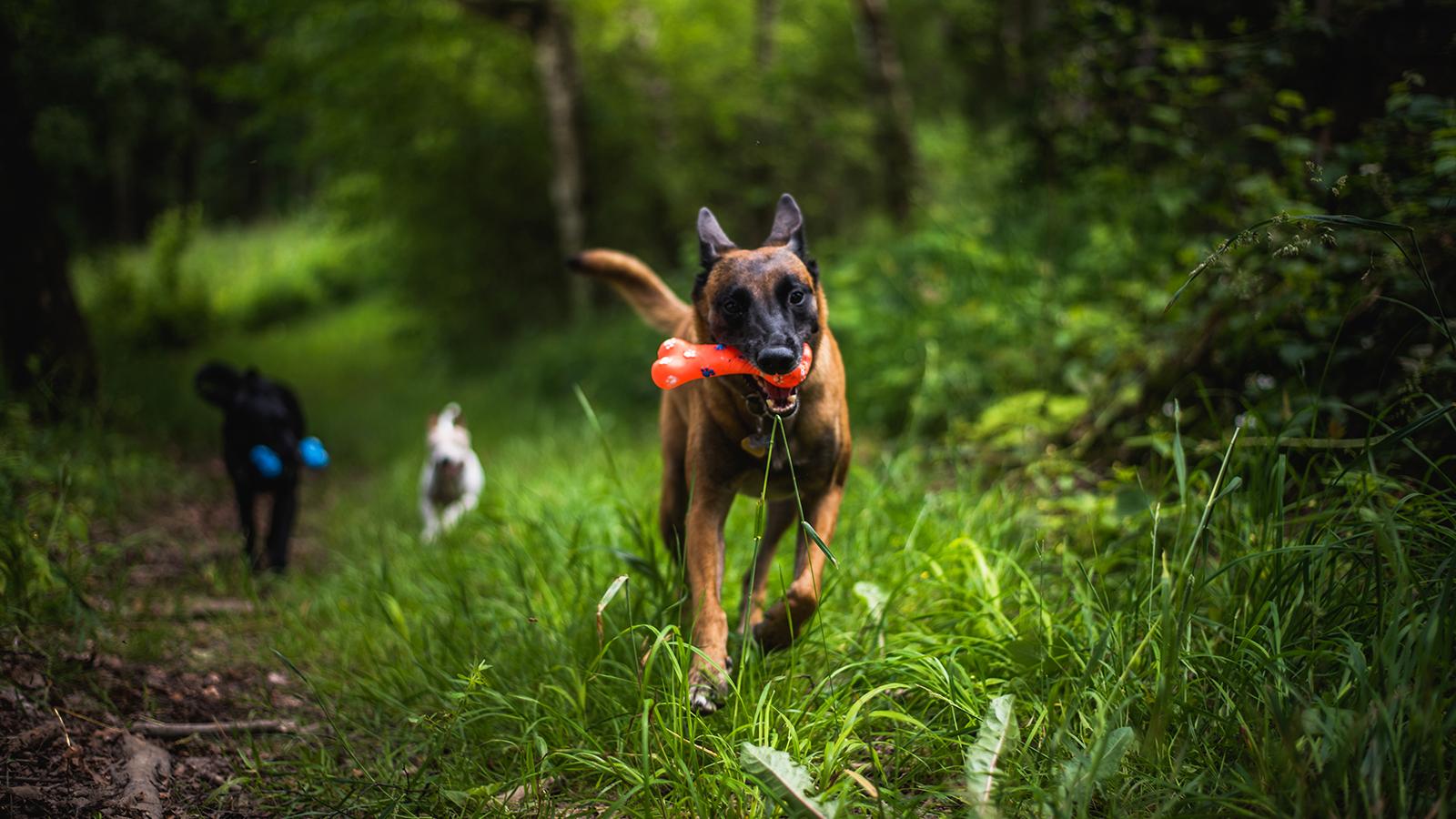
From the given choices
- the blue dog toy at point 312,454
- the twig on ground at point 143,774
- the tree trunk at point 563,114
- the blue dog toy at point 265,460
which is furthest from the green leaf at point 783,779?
the tree trunk at point 563,114

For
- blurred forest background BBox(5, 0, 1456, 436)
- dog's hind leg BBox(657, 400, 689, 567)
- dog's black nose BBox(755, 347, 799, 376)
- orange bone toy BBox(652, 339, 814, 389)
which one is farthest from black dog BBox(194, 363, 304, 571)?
dog's black nose BBox(755, 347, 799, 376)

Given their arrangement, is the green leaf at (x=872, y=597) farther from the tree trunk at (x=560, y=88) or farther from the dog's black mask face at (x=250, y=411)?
the tree trunk at (x=560, y=88)

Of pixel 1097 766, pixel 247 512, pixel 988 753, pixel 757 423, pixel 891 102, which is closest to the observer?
pixel 1097 766

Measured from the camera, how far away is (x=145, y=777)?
2.52 metres

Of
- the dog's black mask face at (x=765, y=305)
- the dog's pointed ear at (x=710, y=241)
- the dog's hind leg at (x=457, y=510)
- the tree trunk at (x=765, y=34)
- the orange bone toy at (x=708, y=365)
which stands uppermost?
the tree trunk at (x=765, y=34)

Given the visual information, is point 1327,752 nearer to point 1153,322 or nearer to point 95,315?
point 1153,322

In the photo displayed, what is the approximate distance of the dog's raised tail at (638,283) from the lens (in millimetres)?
3773

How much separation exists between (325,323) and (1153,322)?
17.9m

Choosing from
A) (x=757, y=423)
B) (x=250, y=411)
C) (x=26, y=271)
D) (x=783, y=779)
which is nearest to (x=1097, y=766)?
(x=783, y=779)

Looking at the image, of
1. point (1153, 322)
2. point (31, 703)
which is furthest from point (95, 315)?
point (1153, 322)

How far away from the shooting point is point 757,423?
2.81m

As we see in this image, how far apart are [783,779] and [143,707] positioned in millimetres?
2272

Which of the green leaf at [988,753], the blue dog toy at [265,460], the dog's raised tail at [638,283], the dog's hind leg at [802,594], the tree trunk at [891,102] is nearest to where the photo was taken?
the green leaf at [988,753]

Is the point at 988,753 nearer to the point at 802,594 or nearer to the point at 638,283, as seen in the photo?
the point at 802,594
